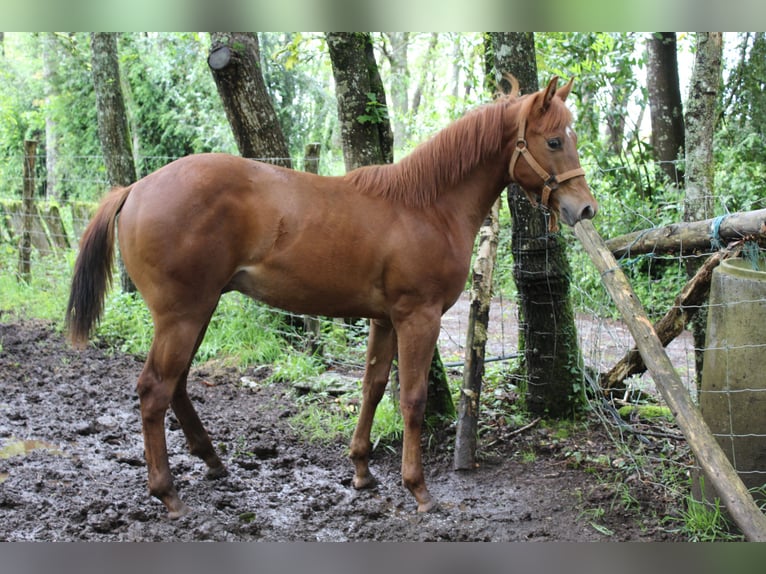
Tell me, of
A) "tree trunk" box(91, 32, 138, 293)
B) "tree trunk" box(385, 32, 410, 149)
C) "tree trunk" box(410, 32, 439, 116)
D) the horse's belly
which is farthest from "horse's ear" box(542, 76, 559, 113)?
"tree trunk" box(410, 32, 439, 116)

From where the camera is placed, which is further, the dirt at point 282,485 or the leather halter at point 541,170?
the leather halter at point 541,170

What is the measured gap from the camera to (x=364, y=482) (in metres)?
4.02

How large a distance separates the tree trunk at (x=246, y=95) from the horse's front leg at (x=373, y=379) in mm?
2585

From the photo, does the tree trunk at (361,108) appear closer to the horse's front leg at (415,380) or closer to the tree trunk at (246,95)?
the horse's front leg at (415,380)

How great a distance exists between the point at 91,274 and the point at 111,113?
4.66 meters

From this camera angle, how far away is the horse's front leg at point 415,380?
3.64 m

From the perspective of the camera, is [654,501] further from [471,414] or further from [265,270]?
[265,270]

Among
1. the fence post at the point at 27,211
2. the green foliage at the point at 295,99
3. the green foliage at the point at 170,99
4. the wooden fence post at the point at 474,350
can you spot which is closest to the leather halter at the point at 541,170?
the wooden fence post at the point at 474,350

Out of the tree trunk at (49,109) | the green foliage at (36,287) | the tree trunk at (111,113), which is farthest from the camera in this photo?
the tree trunk at (49,109)

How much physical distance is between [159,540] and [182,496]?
0.57 m

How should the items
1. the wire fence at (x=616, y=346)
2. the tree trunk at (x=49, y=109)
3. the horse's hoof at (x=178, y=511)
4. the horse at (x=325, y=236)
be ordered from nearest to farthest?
the wire fence at (x=616, y=346), the horse at (x=325, y=236), the horse's hoof at (x=178, y=511), the tree trunk at (x=49, y=109)

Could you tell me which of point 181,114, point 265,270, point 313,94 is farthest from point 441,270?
point 181,114

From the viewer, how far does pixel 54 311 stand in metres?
7.54

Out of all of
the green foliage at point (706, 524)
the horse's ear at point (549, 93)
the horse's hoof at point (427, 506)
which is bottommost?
the horse's hoof at point (427, 506)
